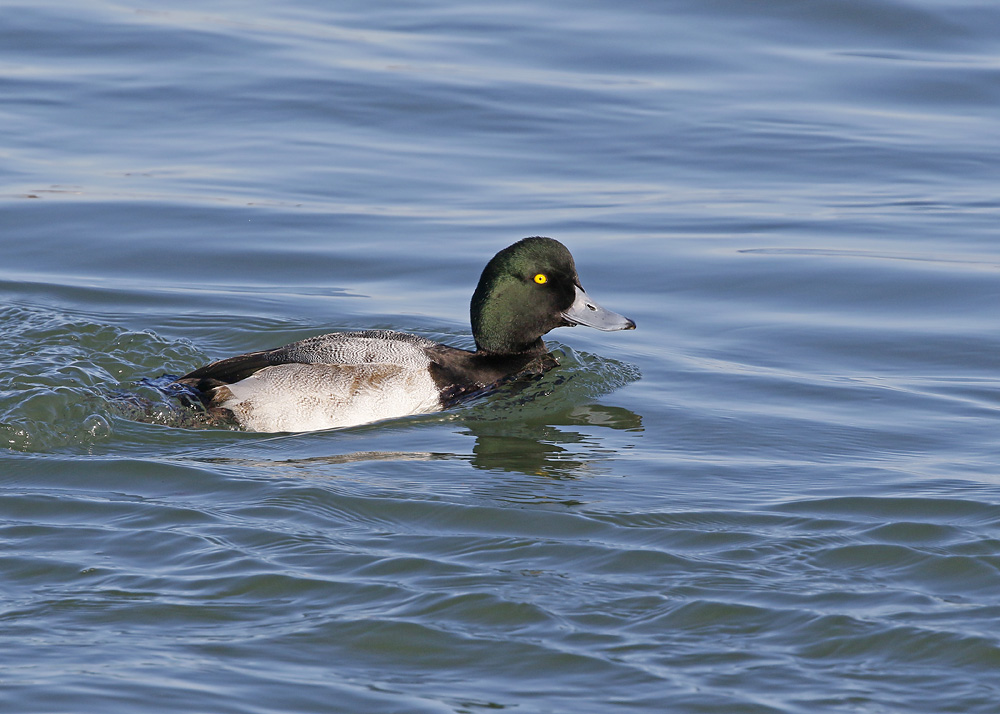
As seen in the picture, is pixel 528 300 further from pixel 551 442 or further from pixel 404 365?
pixel 551 442

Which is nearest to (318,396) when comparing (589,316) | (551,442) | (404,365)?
(404,365)

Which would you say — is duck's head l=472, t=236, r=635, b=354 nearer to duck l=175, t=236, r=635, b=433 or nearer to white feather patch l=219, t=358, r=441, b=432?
duck l=175, t=236, r=635, b=433

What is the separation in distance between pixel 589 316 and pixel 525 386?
2.18 feet

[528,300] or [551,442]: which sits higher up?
[528,300]

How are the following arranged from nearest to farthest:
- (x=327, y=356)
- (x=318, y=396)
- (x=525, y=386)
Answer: (x=318, y=396)
(x=327, y=356)
(x=525, y=386)

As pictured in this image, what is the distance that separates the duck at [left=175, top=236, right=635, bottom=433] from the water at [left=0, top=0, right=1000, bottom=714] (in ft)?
0.68

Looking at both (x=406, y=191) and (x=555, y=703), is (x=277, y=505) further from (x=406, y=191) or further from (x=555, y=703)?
(x=406, y=191)

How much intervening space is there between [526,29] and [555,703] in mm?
16139

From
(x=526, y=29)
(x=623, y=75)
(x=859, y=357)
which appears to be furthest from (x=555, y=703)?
(x=526, y=29)

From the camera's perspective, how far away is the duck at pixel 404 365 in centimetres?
787

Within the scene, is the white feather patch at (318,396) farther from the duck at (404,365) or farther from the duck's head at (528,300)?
the duck's head at (528,300)

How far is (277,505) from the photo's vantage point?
→ 6438 mm

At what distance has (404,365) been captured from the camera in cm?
817

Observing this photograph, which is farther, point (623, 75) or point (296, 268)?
point (623, 75)
